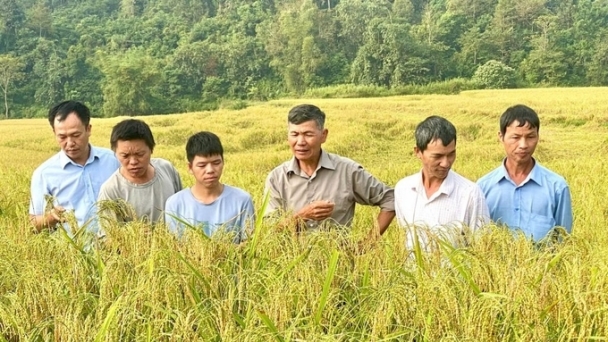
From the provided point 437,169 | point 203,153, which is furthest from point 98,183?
point 437,169

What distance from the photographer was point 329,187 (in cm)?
275

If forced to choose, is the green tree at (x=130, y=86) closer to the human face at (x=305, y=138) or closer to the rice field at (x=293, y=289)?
the rice field at (x=293, y=289)

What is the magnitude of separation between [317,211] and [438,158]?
1.75 feet

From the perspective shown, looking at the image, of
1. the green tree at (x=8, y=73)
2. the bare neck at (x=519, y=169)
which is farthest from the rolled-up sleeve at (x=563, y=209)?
the green tree at (x=8, y=73)

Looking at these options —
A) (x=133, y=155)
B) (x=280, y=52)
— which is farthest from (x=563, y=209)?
(x=280, y=52)

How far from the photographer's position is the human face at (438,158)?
2.34 metres

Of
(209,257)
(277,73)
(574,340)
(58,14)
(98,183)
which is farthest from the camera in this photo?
(58,14)

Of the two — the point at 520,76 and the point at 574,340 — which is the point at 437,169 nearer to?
the point at 574,340

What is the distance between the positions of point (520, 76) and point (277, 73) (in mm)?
11202

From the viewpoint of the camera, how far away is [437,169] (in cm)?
237

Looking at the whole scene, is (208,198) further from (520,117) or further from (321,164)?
(520,117)

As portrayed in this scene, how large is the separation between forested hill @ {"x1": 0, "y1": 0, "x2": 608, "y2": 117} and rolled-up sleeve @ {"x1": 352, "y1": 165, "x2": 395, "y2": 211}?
22.8 m

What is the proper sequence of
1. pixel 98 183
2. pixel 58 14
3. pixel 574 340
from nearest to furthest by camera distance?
pixel 574 340 → pixel 98 183 → pixel 58 14

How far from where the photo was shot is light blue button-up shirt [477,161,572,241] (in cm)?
260
